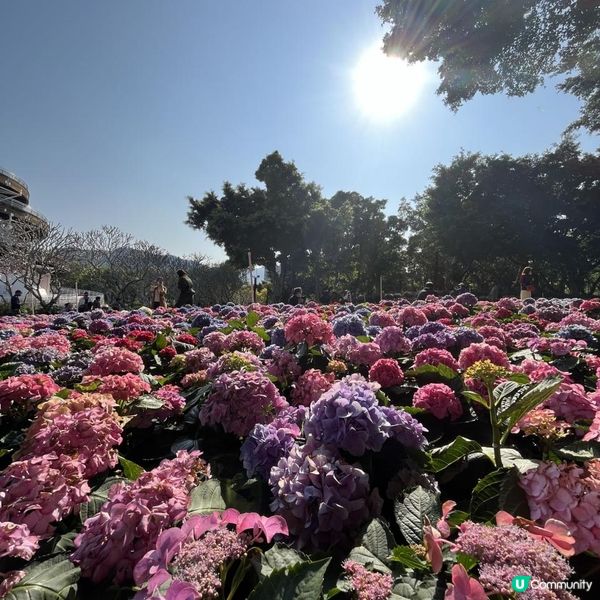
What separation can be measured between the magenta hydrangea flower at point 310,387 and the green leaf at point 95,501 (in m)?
0.90

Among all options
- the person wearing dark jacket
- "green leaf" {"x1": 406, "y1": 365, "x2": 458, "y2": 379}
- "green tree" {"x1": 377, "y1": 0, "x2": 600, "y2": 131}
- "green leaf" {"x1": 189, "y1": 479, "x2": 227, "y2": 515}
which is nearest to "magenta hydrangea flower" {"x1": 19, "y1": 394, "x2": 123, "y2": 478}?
"green leaf" {"x1": 189, "y1": 479, "x2": 227, "y2": 515}

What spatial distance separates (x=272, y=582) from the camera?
754 millimetres

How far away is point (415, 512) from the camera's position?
1.03 meters

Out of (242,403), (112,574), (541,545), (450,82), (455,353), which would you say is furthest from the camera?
(450,82)

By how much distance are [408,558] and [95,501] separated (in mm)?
936

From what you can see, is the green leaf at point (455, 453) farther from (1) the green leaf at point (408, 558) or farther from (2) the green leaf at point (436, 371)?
(2) the green leaf at point (436, 371)

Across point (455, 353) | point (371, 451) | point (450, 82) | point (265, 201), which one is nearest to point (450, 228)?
point (265, 201)

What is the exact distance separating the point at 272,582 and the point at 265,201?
30.9 m

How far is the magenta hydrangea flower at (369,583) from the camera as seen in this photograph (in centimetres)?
77

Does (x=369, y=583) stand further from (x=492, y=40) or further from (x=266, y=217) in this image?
(x=266, y=217)

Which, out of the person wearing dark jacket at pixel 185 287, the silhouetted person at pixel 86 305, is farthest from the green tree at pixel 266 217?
the person wearing dark jacket at pixel 185 287

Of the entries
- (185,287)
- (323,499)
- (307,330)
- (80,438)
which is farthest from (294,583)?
(185,287)

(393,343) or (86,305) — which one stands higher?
(86,305)

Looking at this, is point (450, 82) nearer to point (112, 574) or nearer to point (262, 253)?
point (112, 574)
